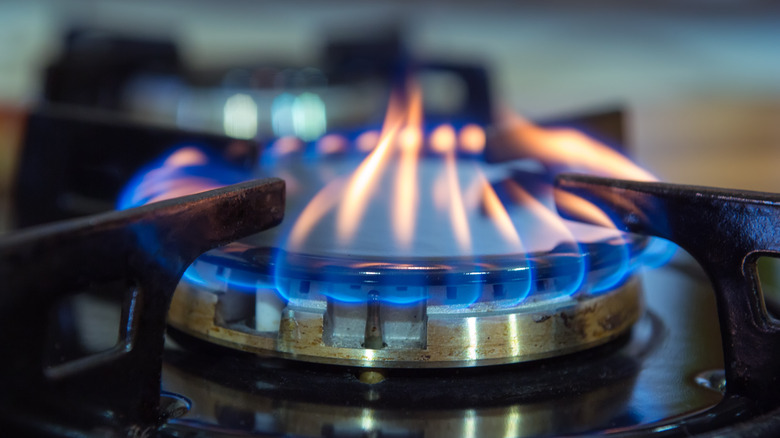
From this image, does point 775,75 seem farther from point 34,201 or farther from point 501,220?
point 34,201

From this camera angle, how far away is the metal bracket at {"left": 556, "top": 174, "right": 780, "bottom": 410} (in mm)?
413

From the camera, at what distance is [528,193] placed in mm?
633

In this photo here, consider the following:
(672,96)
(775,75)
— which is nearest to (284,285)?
(672,96)

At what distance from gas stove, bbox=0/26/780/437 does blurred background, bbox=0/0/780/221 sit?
975mm

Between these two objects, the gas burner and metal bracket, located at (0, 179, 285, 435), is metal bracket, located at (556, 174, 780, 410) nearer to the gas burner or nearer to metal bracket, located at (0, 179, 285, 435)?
the gas burner

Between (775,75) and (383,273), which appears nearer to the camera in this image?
(383,273)

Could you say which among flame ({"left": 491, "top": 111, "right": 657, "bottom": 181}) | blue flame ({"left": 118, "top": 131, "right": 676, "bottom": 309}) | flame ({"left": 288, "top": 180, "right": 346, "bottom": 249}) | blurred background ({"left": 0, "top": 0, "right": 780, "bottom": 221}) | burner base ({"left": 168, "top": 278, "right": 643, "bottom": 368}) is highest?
blurred background ({"left": 0, "top": 0, "right": 780, "bottom": 221})

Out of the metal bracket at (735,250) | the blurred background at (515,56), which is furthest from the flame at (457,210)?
the blurred background at (515,56)

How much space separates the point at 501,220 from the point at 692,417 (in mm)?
200

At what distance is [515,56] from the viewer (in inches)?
73.7

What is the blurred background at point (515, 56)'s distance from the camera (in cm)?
150

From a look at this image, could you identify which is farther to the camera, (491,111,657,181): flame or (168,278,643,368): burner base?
(491,111,657,181): flame

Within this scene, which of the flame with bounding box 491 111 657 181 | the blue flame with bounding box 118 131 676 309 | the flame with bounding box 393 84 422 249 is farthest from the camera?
the flame with bounding box 491 111 657 181

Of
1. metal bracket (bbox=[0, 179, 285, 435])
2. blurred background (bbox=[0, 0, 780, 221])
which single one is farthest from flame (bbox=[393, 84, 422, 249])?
blurred background (bbox=[0, 0, 780, 221])
